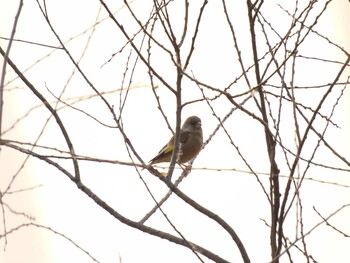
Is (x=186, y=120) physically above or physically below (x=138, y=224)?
above

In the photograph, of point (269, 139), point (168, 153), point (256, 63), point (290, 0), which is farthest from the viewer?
point (290, 0)

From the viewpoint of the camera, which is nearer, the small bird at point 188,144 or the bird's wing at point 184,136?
the small bird at point 188,144

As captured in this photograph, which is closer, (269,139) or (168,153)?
(269,139)

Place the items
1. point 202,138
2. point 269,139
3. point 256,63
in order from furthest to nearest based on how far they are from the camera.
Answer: point 202,138
point 269,139
point 256,63

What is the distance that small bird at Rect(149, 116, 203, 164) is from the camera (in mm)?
3736

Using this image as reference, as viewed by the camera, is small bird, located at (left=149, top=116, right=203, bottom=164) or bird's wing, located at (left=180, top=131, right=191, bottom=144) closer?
small bird, located at (left=149, top=116, right=203, bottom=164)

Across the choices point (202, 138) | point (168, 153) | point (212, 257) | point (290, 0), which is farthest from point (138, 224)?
point (290, 0)

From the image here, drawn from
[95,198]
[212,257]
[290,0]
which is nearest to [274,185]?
[212,257]

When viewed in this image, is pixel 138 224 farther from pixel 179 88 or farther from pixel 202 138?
pixel 202 138

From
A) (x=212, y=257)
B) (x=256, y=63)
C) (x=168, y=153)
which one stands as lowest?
(x=212, y=257)

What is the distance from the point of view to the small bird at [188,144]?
3.74 meters

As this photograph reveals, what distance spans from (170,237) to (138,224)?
0.10m

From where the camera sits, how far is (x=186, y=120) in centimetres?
425

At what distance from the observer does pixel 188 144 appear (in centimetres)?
388
